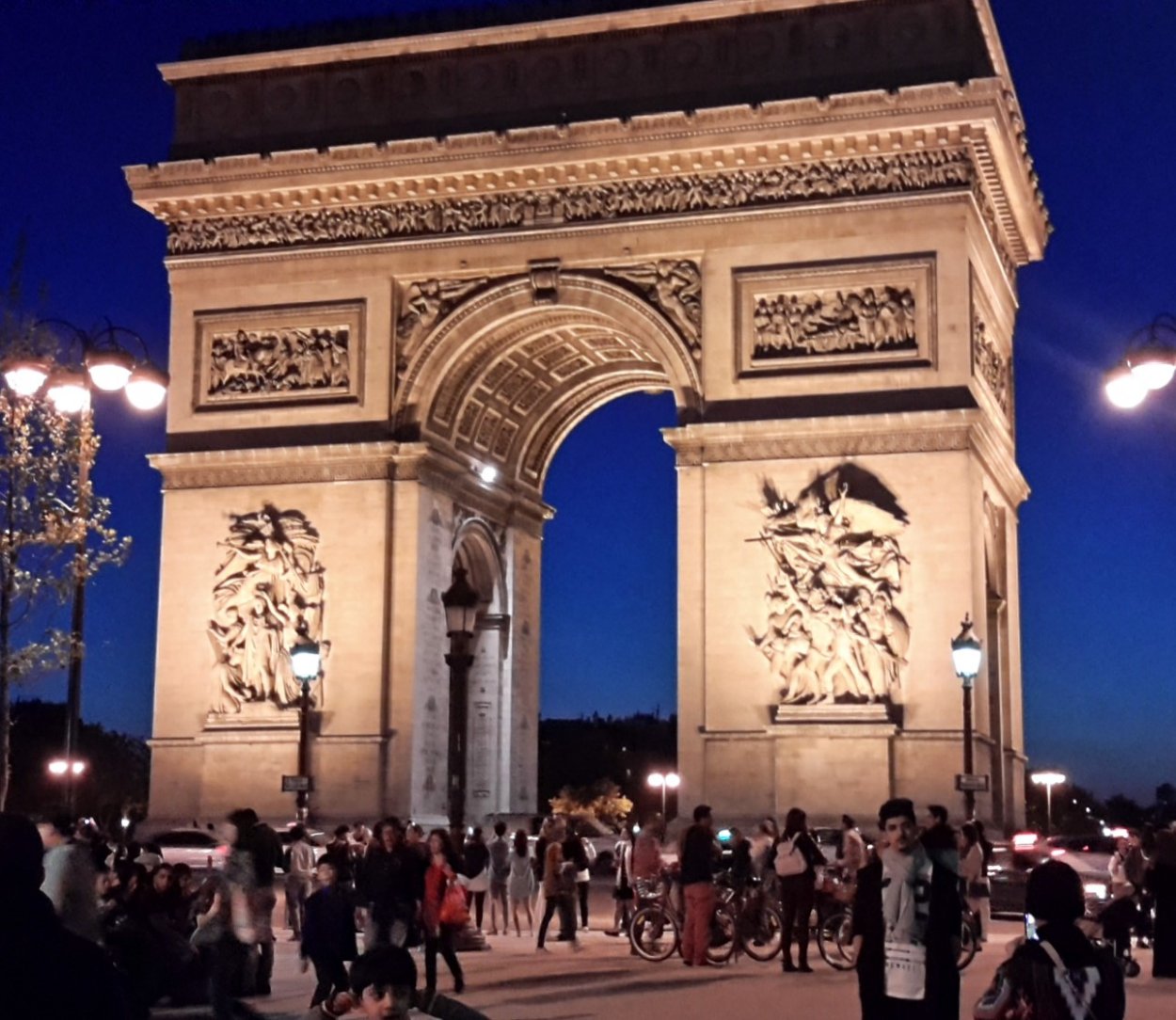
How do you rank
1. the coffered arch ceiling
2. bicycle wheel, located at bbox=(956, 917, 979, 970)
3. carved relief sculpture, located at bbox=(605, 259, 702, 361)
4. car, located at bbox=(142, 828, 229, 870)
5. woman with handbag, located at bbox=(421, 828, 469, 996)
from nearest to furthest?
woman with handbag, located at bbox=(421, 828, 469, 996) < bicycle wheel, located at bbox=(956, 917, 979, 970) < car, located at bbox=(142, 828, 229, 870) < carved relief sculpture, located at bbox=(605, 259, 702, 361) < the coffered arch ceiling

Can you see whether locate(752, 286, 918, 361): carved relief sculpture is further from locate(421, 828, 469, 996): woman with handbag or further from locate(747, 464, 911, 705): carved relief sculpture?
locate(421, 828, 469, 996): woman with handbag

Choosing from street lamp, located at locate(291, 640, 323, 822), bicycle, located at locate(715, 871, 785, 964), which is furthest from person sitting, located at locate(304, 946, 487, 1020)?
street lamp, located at locate(291, 640, 323, 822)

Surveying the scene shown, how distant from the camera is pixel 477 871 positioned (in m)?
25.3

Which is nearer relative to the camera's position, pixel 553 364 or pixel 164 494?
pixel 164 494

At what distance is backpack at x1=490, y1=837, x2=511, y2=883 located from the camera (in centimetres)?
2900

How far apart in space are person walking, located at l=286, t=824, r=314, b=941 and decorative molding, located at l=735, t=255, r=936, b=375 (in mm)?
11684

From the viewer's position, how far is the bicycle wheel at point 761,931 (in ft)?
73.7

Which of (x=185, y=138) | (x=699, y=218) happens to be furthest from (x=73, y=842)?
(x=185, y=138)

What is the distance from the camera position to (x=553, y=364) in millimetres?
37750

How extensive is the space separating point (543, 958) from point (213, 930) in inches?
392

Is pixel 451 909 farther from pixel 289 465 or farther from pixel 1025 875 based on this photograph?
pixel 289 465

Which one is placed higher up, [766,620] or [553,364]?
[553,364]

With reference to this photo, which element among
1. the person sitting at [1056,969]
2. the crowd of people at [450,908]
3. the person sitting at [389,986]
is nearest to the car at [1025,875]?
the crowd of people at [450,908]

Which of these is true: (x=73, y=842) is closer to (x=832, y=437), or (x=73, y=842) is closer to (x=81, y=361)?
(x=81, y=361)
